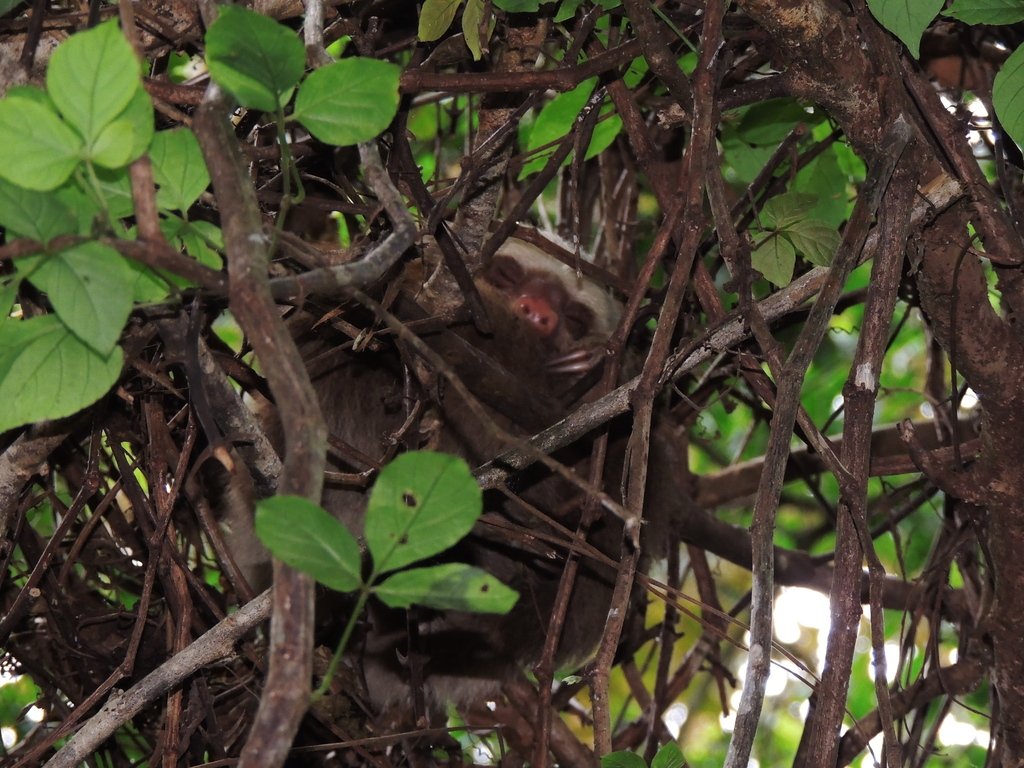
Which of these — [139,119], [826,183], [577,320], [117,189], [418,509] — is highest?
[139,119]

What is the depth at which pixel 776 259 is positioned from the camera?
183cm

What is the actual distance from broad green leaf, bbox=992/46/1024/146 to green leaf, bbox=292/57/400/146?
3.42 feet

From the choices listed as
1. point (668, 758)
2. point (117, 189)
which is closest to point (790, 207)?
point (668, 758)

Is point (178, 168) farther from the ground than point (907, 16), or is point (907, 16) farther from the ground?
point (907, 16)

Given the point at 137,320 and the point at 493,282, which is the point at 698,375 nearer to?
the point at 493,282

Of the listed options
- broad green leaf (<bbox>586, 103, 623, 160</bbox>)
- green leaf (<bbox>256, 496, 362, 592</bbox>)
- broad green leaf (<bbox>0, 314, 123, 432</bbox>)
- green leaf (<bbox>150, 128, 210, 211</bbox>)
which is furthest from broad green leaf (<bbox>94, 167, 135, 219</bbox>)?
broad green leaf (<bbox>586, 103, 623, 160</bbox>)

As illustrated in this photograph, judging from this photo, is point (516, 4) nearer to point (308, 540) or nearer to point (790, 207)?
point (790, 207)

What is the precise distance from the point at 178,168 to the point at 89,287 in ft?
0.66

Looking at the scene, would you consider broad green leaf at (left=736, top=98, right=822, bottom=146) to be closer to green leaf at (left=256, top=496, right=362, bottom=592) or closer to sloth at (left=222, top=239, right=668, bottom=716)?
sloth at (left=222, top=239, right=668, bottom=716)

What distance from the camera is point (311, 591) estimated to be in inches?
29.4

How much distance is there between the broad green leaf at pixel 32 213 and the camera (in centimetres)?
90

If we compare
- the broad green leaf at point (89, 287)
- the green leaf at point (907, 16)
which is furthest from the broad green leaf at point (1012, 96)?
the broad green leaf at point (89, 287)

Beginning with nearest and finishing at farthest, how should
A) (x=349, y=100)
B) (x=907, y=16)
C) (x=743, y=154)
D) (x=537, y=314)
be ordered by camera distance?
(x=349, y=100), (x=907, y=16), (x=743, y=154), (x=537, y=314)

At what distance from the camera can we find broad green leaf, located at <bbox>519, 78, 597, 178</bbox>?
2094 millimetres
